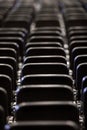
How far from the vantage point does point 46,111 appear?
2512 mm

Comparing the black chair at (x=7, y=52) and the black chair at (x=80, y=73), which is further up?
the black chair at (x=7, y=52)

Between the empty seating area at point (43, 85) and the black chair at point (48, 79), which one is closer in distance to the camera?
the empty seating area at point (43, 85)

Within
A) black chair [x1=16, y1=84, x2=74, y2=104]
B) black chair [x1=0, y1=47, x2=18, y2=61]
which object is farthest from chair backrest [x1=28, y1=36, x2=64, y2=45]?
black chair [x1=16, y1=84, x2=74, y2=104]

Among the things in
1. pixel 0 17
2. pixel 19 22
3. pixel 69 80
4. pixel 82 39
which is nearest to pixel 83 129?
pixel 69 80

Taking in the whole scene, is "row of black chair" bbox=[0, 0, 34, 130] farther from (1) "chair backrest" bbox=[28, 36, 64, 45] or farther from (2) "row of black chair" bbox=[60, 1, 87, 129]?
(2) "row of black chair" bbox=[60, 1, 87, 129]

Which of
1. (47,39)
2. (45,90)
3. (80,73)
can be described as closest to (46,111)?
(45,90)

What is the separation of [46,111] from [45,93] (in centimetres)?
41

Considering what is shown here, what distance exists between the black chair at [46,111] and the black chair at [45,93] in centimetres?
35

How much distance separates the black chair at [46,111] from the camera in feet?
8.21

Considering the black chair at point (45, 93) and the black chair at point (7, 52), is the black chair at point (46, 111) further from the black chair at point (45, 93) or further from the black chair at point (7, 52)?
the black chair at point (7, 52)

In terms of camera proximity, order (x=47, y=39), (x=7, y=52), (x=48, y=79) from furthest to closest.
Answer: (x=47, y=39)
(x=7, y=52)
(x=48, y=79)

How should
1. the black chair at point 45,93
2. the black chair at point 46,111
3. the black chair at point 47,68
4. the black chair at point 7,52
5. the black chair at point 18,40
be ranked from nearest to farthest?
the black chair at point 46,111 → the black chair at point 45,93 → the black chair at point 47,68 → the black chair at point 7,52 → the black chair at point 18,40

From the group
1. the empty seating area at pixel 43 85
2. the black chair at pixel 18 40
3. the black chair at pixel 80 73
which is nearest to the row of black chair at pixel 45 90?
the empty seating area at pixel 43 85

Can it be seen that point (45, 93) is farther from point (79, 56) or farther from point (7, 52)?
point (7, 52)
